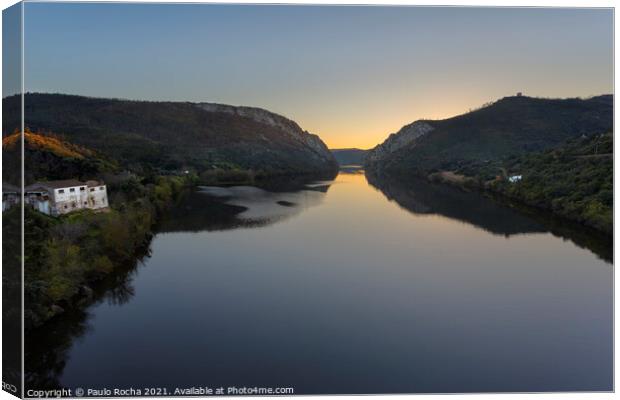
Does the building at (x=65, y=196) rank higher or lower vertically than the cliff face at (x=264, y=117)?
lower

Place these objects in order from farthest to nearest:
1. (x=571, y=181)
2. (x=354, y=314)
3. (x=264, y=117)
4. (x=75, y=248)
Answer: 1. (x=571, y=181)
2. (x=264, y=117)
3. (x=75, y=248)
4. (x=354, y=314)

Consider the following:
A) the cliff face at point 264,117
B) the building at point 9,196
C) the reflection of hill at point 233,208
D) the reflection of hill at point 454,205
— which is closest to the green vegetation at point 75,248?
the building at point 9,196

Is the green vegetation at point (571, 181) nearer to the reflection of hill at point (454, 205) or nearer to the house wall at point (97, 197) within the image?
the reflection of hill at point (454, 205)

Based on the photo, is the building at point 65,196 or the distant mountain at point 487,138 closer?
the building at point 65,196

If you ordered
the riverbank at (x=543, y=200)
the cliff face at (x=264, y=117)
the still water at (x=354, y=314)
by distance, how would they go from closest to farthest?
the still water at (x=354, y=314) → the riverbank at (x=543, y=200) → the cliff face at (x=264, y=117)

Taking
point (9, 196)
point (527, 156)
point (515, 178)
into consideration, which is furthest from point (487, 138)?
point (9, 196)

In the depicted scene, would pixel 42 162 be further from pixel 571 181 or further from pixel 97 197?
pixel 571 181
